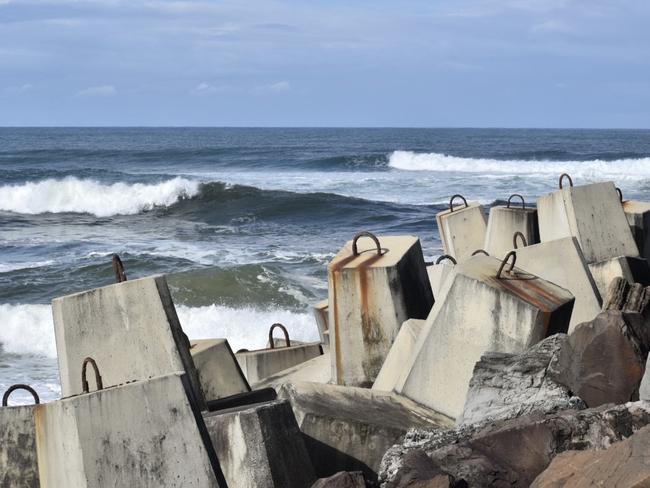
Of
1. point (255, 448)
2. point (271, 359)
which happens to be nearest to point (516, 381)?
point (255, 448)

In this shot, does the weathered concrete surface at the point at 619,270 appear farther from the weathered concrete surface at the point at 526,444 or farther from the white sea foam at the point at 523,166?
the white sea foam at the point at 523,166

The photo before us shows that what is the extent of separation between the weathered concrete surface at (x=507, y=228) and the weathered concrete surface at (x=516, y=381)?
2992 millimetres

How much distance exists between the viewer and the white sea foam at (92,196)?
25188 millimetres

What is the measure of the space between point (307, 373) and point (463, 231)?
2.60 meters

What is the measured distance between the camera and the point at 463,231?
759 centimetres

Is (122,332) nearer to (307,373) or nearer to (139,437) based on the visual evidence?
(139,437)

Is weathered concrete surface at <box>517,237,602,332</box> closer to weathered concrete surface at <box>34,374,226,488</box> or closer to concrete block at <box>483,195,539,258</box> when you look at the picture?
concrete block at <box>483,195,539,258</box>

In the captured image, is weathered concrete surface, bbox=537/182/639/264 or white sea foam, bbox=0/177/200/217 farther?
white sea foam, bbox=0/177/200/217

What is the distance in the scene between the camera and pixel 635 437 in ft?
8.73

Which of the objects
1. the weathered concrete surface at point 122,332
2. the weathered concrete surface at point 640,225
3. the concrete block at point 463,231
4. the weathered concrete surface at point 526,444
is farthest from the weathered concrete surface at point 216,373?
the weathered concrete surface at point 640,225

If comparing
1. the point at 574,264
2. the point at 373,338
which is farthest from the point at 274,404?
the point at 574,264

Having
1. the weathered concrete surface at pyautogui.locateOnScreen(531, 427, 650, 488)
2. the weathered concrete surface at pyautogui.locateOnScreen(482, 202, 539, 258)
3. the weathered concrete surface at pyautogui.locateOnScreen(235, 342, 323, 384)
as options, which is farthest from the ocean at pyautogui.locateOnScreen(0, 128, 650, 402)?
the weathered concrete surface at pyautogui.locateOnScreen(531, 427, 650, 488)

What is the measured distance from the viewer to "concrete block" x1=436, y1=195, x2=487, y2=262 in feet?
24.6

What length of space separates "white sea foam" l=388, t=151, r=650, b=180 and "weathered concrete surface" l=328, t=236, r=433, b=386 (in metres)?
29.7
